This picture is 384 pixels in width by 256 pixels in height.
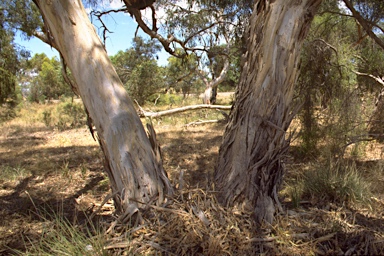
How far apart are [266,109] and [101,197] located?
2.68 m

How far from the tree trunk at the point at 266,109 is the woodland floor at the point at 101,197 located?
0.32 meters

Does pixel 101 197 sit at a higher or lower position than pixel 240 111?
lower

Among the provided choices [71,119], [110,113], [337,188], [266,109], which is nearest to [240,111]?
[266,109]

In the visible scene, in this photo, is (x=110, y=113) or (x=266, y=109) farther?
(x=266, y=109)

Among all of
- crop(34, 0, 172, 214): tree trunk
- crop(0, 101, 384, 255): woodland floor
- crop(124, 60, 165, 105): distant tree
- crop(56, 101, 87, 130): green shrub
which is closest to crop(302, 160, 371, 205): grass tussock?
crop(0, 101, 384, 255): woodland floor

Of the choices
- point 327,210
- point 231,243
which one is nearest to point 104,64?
point 231,243

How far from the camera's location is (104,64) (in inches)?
113

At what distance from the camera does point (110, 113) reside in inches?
107

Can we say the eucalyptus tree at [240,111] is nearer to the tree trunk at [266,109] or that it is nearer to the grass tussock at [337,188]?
the tree trunk at [266,109]

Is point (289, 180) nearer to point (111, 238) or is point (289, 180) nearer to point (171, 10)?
point (111, 238)

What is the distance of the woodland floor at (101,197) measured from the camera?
2523 millimetres

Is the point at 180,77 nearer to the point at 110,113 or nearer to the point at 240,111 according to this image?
the point at 240,111

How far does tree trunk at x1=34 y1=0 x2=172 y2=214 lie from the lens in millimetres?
2648

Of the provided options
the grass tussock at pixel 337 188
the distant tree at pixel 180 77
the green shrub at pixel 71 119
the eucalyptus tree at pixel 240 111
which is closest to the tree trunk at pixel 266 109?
the eucalyptus tree at pixel 240 111
